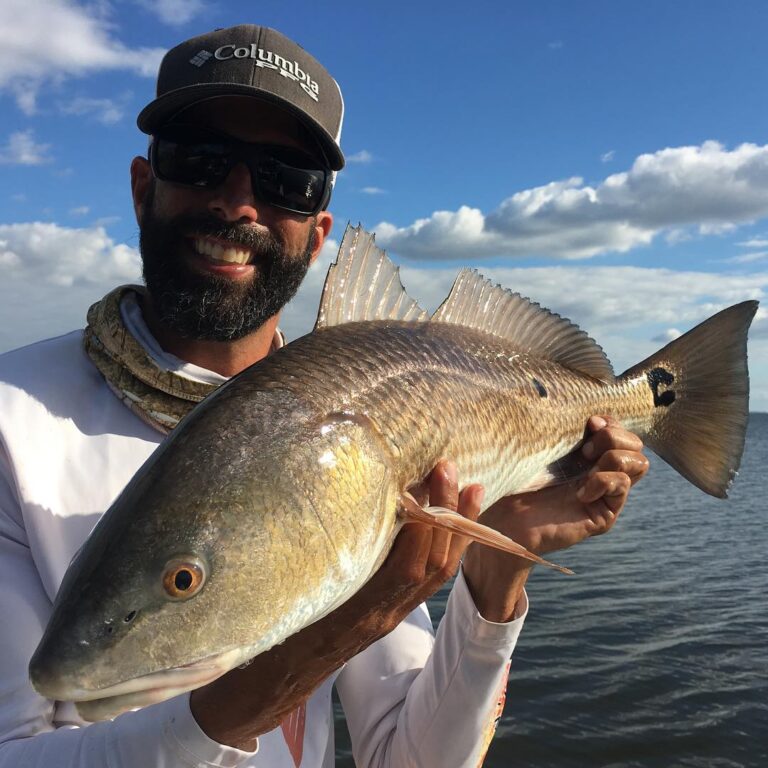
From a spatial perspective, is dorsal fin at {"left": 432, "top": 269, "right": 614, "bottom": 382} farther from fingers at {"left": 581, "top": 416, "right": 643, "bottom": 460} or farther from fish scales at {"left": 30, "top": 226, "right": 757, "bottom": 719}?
fingers at {"left": 581, "top": 416, "right": 643, "bottom": 460}

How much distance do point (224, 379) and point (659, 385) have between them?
207cm

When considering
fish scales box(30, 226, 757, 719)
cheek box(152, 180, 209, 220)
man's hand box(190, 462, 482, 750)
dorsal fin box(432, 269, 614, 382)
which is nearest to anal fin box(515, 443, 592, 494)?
fish scales box(30, 226, 757, 719)

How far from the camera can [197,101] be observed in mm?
2889

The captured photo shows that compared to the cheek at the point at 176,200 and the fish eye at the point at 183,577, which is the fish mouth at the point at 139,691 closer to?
the fish eye at the point at 183,577

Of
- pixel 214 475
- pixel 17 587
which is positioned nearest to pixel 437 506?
pixel 214 475

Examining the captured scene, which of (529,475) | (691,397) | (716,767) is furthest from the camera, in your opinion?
(716,767)

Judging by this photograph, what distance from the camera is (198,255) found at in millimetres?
2988

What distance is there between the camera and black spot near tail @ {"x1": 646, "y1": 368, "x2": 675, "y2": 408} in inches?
142

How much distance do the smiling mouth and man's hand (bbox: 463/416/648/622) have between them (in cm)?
143

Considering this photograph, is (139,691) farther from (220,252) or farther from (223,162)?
(223,162)

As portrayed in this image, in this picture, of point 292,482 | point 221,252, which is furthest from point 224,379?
point 292,482

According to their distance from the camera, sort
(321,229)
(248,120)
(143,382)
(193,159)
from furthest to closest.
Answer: (321,229) → (248,120) → (193,159) → (143,382)

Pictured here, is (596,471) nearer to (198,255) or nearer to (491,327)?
(491,327)

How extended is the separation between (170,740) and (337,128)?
239 cm
